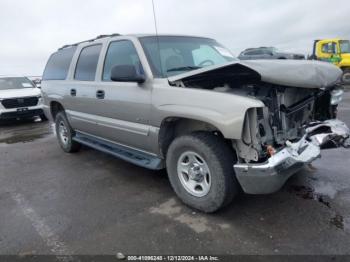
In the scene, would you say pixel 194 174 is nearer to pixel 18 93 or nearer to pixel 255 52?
pixel 18 93

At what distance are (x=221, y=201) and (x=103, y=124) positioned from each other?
7.27ft

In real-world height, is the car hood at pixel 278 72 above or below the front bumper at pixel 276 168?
above

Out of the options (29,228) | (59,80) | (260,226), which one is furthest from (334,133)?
(59,80)

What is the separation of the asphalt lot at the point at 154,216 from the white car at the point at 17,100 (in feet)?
19.3

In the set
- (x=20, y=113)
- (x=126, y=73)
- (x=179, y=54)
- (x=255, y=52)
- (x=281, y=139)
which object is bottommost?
(x=20, y=113)

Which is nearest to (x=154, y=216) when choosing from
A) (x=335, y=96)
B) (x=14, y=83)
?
(x=335, y=96)

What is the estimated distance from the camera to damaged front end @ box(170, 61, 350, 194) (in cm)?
271

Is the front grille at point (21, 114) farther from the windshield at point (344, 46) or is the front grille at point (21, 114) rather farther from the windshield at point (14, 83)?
the windshield at point (344, 46)

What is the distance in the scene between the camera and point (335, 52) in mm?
16375

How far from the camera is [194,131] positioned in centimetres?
328

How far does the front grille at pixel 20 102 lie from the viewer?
32.4 ft

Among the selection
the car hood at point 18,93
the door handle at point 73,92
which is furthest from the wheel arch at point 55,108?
the car hood at point 18,93

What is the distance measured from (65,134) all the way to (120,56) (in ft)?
8.53

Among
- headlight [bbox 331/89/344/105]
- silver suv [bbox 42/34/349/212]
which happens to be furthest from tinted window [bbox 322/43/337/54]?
headlight [bbox 331/89/344/105]
